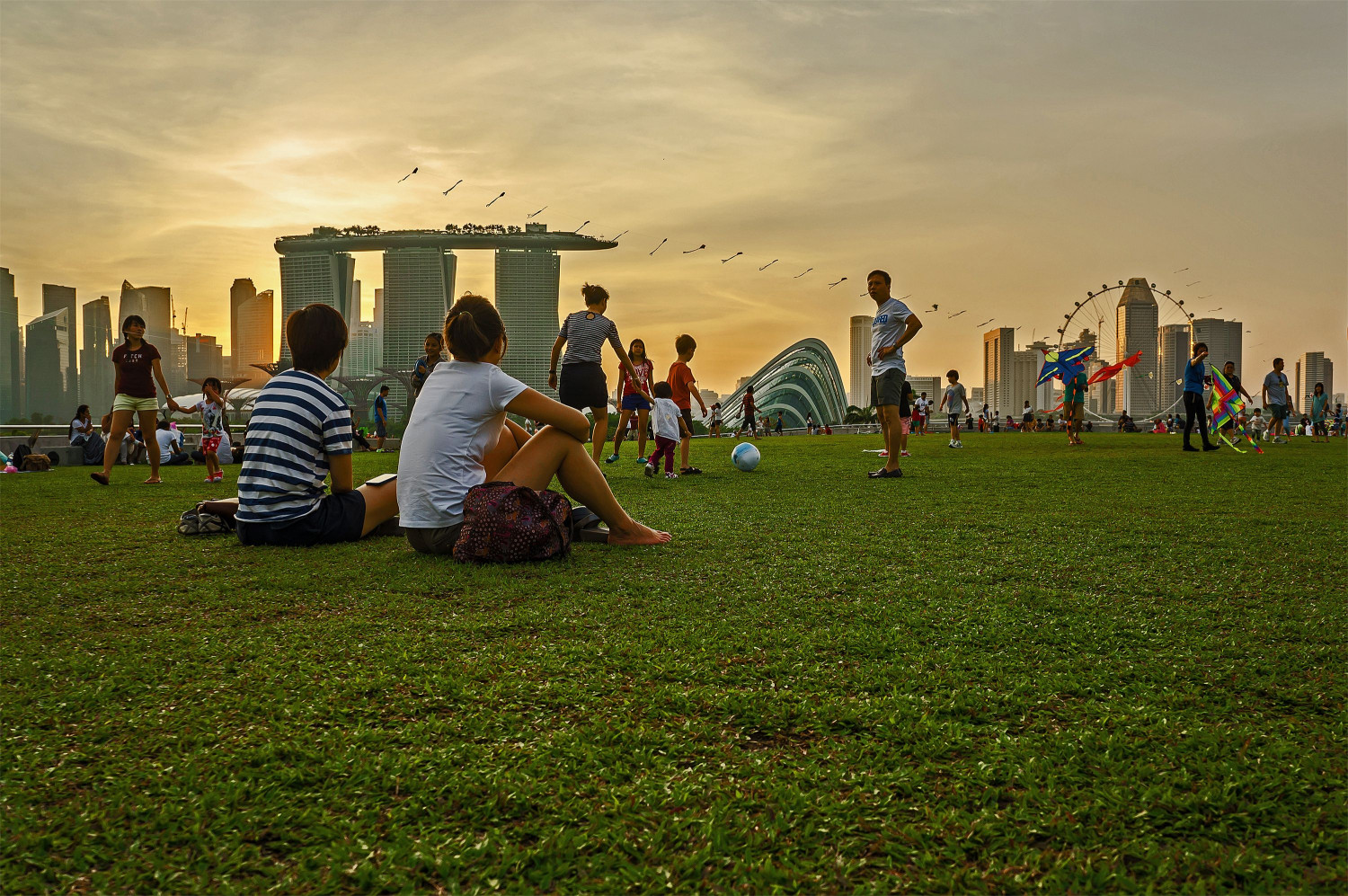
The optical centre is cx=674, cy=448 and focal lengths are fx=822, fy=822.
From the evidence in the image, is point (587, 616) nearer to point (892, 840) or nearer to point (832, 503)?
point (892, 840)

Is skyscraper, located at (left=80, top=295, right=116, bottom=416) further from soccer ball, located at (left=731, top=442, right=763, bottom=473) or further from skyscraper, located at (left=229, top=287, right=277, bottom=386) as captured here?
skyscraper, located at (left=229, top=287, right=277, bottom=386)

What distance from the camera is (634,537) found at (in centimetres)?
432

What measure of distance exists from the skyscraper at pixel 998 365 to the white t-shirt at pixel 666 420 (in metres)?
133

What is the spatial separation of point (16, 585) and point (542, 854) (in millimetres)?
3199

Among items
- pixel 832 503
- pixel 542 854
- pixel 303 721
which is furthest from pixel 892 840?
pixel 832 503

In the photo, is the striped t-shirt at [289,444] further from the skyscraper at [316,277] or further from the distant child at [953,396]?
the skyscraper at [316,277]

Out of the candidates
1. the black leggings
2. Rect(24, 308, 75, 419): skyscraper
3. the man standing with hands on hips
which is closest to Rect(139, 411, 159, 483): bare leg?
the man standing with hands on hips

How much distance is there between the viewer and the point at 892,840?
1.37 metres

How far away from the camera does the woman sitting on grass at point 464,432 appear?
3.87 metres

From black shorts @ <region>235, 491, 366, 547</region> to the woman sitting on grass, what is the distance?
54 cm

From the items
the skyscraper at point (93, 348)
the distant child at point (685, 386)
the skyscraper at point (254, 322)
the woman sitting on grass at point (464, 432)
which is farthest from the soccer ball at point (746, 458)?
the skyscraper at point (254, 322)

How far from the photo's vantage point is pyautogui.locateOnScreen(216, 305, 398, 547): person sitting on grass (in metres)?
4.15

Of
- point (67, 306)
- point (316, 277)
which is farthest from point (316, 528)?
point (316, 277)

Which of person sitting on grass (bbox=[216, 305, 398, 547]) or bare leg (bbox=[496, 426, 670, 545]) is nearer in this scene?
bare leg (bbox=[496, 426, 670, 545])
